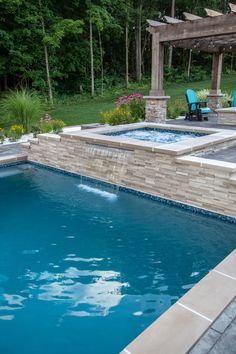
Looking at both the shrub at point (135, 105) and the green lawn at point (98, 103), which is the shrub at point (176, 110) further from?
the green lawn at point (98, 103)

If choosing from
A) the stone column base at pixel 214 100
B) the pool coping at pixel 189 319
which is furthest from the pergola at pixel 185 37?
the pool coping at pixel 189 319

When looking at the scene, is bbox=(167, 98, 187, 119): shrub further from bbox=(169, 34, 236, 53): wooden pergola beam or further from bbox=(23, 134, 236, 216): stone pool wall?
bbox=(23, 134, 236, 216): stone pool wall

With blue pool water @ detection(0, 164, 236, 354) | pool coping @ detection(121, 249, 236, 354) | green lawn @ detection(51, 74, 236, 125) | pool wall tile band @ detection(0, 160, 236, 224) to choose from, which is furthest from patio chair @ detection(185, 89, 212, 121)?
pool coping @ detection(121, 249, 236, 354)

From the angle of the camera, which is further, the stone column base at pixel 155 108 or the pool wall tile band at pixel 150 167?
the stone column base at pixel 155 108

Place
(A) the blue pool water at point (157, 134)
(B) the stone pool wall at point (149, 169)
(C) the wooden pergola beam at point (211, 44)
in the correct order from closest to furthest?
(B) the stone pool wall at point (149, 169) → (A) the blue pool water at point (157, 134) → (C) the wooden pergola beam at point (211, 44)

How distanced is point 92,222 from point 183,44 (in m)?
8.04

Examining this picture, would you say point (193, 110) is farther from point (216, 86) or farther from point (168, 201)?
point (168, 201)

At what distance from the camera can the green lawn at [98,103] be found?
12.2 m

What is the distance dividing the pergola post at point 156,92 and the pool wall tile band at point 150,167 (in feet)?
11.4

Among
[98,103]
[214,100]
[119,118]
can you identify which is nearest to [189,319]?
[119,118]

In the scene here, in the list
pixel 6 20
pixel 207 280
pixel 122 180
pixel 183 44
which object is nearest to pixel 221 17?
pixel 183 44

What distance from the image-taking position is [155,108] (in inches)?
374

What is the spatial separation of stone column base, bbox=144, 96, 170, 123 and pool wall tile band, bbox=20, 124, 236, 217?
135 inches

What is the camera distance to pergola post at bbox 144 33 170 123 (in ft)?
31.0
